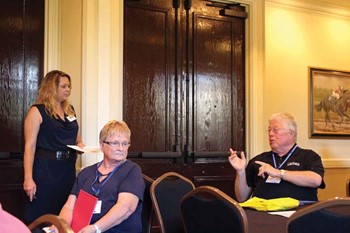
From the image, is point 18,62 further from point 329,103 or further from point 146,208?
point 329,103

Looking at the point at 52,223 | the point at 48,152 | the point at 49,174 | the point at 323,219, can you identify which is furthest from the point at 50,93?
the point at 323,219

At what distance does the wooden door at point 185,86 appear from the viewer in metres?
4.43

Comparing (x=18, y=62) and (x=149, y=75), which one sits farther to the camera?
(x=149, y=75)

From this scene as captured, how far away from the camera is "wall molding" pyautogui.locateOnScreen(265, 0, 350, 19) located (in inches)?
222

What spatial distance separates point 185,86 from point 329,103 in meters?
2.21

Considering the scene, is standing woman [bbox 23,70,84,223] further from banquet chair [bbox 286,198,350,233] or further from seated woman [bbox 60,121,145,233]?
banquet chair [bbox 286,198,350,233]

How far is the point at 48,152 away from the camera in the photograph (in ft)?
11.1

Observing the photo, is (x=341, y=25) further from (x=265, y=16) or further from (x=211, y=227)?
(x=211, y=227)

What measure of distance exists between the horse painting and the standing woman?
3523mm

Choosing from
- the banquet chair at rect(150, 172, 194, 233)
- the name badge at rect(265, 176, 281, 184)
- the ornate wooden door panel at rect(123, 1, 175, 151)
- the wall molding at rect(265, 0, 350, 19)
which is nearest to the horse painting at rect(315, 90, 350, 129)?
the wall molding at rect(265, 0, 350, 19)

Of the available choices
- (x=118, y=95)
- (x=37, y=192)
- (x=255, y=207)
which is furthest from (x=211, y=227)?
(x=118, y=95)

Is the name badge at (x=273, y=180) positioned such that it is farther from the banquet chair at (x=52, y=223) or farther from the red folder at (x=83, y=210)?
the banquet chair at (x=52, y=223)

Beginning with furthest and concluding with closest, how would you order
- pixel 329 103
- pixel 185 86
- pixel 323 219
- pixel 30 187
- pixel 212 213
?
pixel 329 103 < pixel 185 86 < pixel 30 187 < pixel 212 213 < pixel 323 219

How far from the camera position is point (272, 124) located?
10.3 ft
